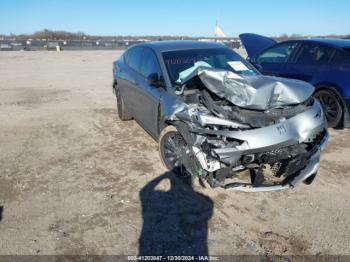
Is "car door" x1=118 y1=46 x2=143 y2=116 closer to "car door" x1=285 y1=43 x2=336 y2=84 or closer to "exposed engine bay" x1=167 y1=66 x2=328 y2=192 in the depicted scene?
"exposed engine bay" x1=167 y1=66 x2=328 y2=192

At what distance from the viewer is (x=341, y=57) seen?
5613 mm

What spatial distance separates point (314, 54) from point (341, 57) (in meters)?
0.58

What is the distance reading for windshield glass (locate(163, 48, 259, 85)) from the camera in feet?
14.4

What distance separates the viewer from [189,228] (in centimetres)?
310

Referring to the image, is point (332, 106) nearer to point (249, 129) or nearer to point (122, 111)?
point (249, 129)

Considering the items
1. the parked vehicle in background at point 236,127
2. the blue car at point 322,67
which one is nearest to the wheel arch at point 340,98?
the blue car at point 322,67

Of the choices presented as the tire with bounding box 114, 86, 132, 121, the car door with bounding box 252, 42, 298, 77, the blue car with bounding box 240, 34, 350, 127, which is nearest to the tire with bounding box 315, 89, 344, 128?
the blue car with bounding box 240, 34, 350, 127

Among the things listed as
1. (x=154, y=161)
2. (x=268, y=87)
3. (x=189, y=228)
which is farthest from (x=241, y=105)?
(x=154, y=161)

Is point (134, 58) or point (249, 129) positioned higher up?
point (134, 58)

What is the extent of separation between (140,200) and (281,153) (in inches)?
65.8

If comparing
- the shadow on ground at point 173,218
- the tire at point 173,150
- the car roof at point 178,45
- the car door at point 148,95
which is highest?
the car roof at point 178,45

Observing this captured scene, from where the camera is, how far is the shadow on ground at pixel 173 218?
9.33 ft

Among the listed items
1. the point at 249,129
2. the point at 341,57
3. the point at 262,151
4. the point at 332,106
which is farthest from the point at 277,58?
the point at 262,151

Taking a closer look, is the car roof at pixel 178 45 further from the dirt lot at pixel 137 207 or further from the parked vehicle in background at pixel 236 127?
the dirt lot at pixel 137 207
